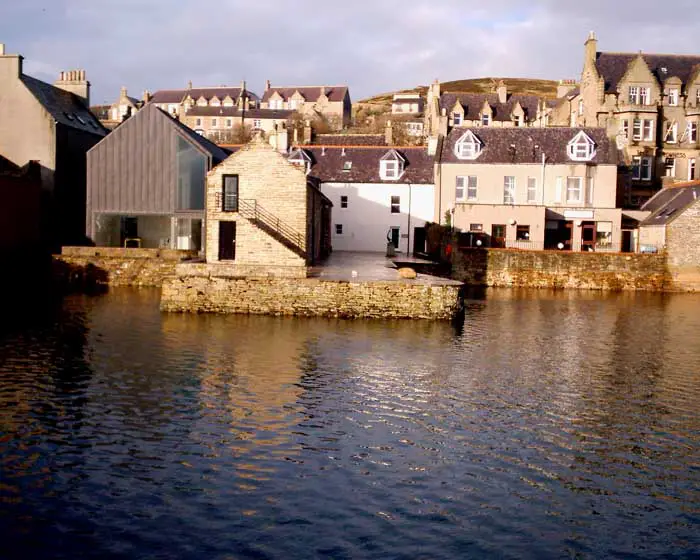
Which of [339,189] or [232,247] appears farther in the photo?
[339,189]

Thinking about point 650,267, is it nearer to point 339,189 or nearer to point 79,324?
point 339,189

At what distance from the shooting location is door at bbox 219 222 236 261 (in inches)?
1366

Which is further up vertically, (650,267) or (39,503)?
(650,267)

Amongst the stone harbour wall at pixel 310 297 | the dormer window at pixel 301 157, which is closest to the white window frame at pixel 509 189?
the dormer window at pixel 301 157

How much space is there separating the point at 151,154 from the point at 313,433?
3309 cm

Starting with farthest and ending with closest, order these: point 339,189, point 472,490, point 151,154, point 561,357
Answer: point 339,189 → point 151,154 → point 561,357 → point 472,490

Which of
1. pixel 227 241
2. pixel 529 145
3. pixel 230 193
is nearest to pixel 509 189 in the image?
pixel 529 145

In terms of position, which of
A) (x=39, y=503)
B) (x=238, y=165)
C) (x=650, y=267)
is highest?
(x=238, y=165)

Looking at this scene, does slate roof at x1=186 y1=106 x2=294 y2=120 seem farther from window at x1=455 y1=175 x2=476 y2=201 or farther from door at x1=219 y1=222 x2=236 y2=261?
door at x1=219 y1=222 x2=236 y2=261

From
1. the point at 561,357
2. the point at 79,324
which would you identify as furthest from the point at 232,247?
the point at 561,357

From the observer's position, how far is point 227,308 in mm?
32781

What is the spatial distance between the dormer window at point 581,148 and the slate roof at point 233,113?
7335 centimetres

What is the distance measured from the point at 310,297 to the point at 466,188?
28.8 m

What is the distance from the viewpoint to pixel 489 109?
308ft
